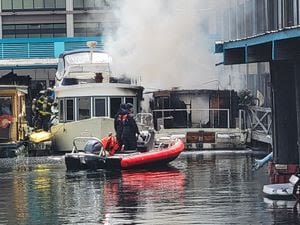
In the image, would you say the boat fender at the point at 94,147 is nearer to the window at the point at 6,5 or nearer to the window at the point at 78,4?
the window at the point at 78,4

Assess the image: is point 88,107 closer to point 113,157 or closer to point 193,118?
point 193,118

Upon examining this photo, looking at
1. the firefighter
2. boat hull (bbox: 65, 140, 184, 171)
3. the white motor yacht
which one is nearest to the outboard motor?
boat hull (bbox: 65, 140, 184, 171)

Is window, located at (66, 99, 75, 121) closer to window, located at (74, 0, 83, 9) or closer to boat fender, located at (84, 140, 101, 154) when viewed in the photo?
boat fender, located at (84, 140, 101, 154)

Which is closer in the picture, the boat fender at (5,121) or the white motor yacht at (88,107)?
the white motor yacht at (88,107)

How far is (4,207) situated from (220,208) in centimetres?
427

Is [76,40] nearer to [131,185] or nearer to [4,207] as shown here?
[131,185]

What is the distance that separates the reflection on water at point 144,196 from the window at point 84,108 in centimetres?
579

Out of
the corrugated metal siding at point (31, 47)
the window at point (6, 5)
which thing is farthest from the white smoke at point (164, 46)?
the window at point (6, 5)

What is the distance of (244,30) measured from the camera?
4288cm

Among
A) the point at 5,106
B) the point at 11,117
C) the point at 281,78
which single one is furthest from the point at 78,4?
the point at 281,78

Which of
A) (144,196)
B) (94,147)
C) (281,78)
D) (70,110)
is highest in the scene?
(281,78)

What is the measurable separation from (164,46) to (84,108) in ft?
24.7

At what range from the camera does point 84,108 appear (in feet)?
111

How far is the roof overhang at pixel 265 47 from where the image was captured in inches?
623
